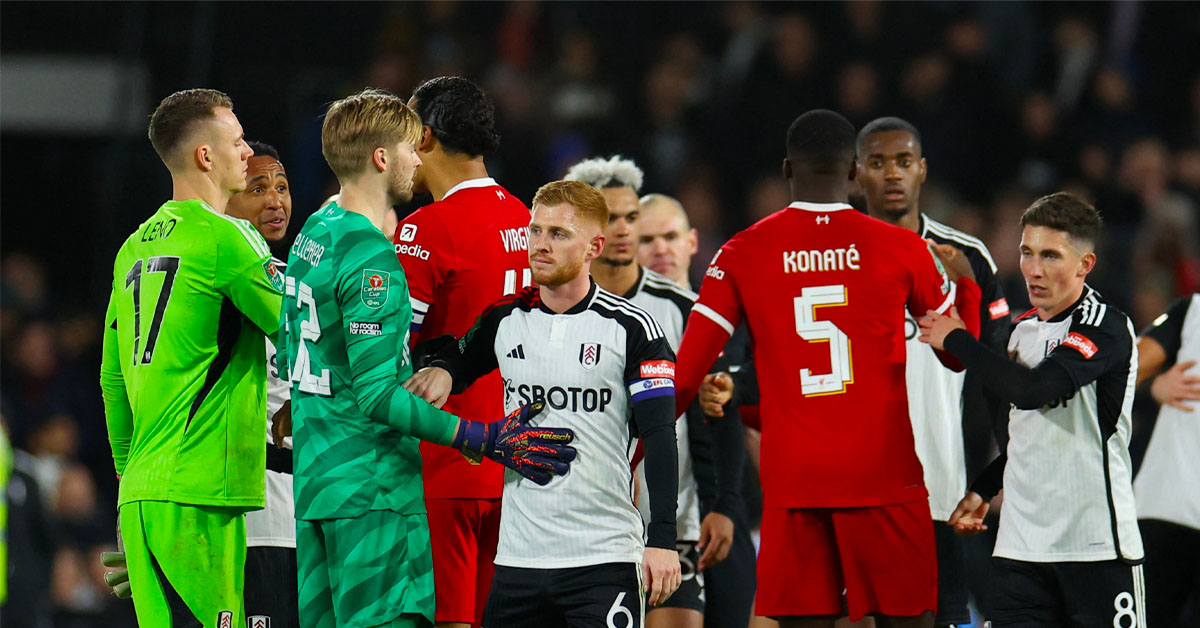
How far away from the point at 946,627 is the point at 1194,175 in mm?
6938

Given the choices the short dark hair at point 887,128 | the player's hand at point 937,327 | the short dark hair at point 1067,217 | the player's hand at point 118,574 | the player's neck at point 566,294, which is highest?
the short dark hair at point 887,128

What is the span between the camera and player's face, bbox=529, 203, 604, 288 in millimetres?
5027

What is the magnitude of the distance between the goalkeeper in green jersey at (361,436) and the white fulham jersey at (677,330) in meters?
2.10

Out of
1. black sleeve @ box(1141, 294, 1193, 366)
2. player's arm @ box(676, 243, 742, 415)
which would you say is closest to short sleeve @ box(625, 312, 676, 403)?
player's arm @ box(676, 243, 742, 415)

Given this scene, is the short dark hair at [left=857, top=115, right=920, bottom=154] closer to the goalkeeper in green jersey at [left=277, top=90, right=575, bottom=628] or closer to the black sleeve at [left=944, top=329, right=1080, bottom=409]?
the black sleeve at [left=944, top=329, right=1080, bottom=409]

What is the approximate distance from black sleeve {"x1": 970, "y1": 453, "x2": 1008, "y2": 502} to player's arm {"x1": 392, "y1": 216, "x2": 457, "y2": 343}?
230cm

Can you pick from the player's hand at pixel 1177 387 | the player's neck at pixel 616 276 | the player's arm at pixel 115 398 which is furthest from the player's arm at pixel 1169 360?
the player's arm at pixel 115 398

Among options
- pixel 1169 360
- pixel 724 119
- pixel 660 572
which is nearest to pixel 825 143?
pixel 660 572

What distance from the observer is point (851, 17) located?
13305 mm

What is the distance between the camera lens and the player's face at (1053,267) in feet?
18.6

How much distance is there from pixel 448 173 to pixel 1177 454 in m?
3.79

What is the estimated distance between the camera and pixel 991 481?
584cm

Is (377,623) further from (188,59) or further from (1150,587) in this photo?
(188,59)

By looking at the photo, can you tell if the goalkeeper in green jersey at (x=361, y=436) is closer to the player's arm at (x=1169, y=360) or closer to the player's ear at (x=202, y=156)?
the player's ear at (x=202, y=156)
